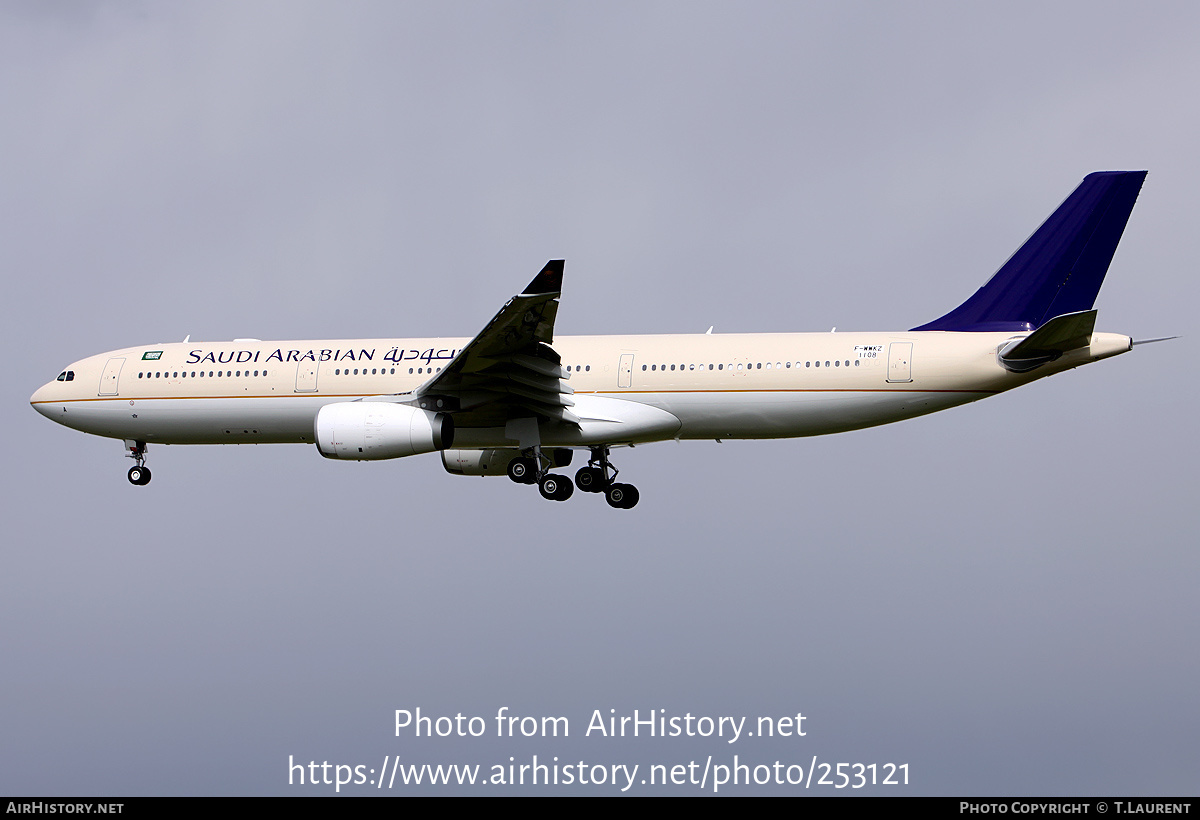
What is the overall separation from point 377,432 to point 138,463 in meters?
8.88

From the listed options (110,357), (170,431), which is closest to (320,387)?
(170,431)

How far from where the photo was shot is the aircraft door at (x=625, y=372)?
1165 inches

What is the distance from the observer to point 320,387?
31.4m

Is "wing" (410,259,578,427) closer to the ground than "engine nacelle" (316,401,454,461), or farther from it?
farther from it

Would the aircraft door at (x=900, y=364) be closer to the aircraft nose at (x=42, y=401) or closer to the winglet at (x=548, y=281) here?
the winglet at (x=548, y=281)

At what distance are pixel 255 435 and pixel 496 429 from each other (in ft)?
20.0

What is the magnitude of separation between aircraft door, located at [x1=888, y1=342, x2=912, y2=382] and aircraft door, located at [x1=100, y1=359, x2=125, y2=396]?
60.1 ft

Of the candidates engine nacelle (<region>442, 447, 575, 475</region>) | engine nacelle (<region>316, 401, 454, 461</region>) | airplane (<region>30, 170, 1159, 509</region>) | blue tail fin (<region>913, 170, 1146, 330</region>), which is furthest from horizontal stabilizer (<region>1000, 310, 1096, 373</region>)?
engine nacelle (<region>442, 447, 575, 475</region>)

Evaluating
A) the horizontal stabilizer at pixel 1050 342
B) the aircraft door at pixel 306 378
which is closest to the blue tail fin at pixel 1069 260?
the horizontal stabilizer at pixel 1050 342

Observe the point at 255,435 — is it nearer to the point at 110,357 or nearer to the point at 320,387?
the point at 320,387

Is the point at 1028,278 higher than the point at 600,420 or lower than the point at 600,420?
higher

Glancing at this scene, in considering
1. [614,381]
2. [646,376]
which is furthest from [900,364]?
[614,381]

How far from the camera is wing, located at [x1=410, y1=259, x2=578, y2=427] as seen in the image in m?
26.9

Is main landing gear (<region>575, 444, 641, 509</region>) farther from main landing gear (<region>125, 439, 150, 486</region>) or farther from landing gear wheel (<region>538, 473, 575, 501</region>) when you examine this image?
main landing gear (<region>125, 439, 150, 486</region>)
